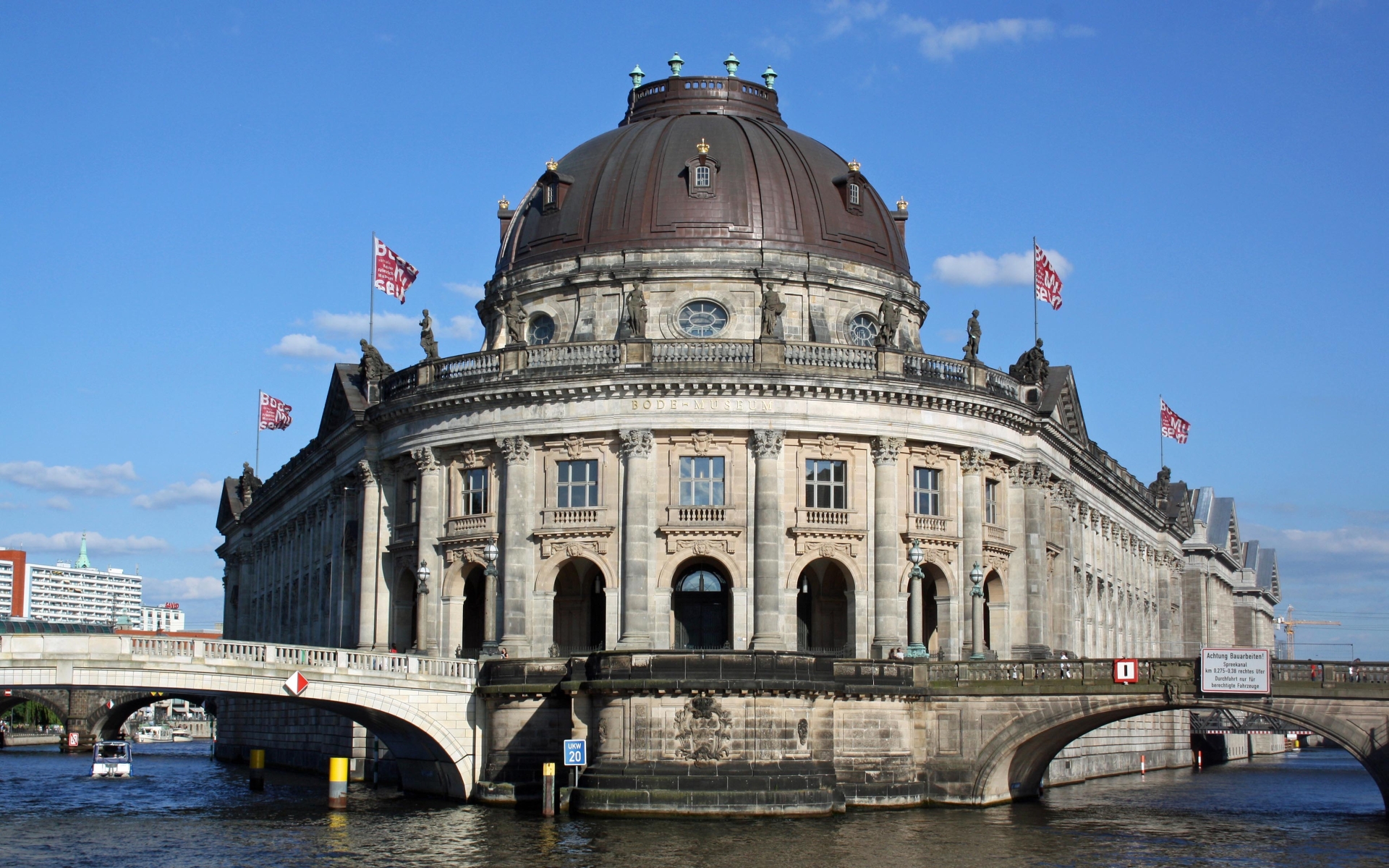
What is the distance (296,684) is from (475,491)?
14.0m

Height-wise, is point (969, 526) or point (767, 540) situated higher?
point (969, 526)

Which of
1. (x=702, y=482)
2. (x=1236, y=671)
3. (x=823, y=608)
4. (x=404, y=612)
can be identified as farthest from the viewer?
(x=404, y=612)

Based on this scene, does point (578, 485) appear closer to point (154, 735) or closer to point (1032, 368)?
point (1032, 368)

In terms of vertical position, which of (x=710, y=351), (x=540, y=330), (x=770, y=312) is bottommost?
(x=710, y=351)

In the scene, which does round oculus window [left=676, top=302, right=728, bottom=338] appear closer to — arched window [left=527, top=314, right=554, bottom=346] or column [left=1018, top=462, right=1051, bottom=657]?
arched window [left=527, top=314, right=554, bottom=346]

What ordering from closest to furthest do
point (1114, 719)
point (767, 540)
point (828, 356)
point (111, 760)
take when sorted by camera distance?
point (1114, 719) → point (767, 540) → point (828, 356) → point (111, 760)

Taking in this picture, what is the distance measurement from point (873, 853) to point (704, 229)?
1304 inches

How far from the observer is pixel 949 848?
44.7 metres

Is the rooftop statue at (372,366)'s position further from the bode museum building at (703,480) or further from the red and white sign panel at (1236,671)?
the red and white sign panel at (1236,671)

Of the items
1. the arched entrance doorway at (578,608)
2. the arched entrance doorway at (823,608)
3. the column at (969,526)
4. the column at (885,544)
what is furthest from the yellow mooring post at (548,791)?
the column at (969,526)

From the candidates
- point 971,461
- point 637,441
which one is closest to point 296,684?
point 637,441

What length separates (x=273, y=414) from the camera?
315 ft

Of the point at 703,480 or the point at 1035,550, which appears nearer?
the point at 703,480

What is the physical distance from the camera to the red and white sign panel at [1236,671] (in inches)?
2035
